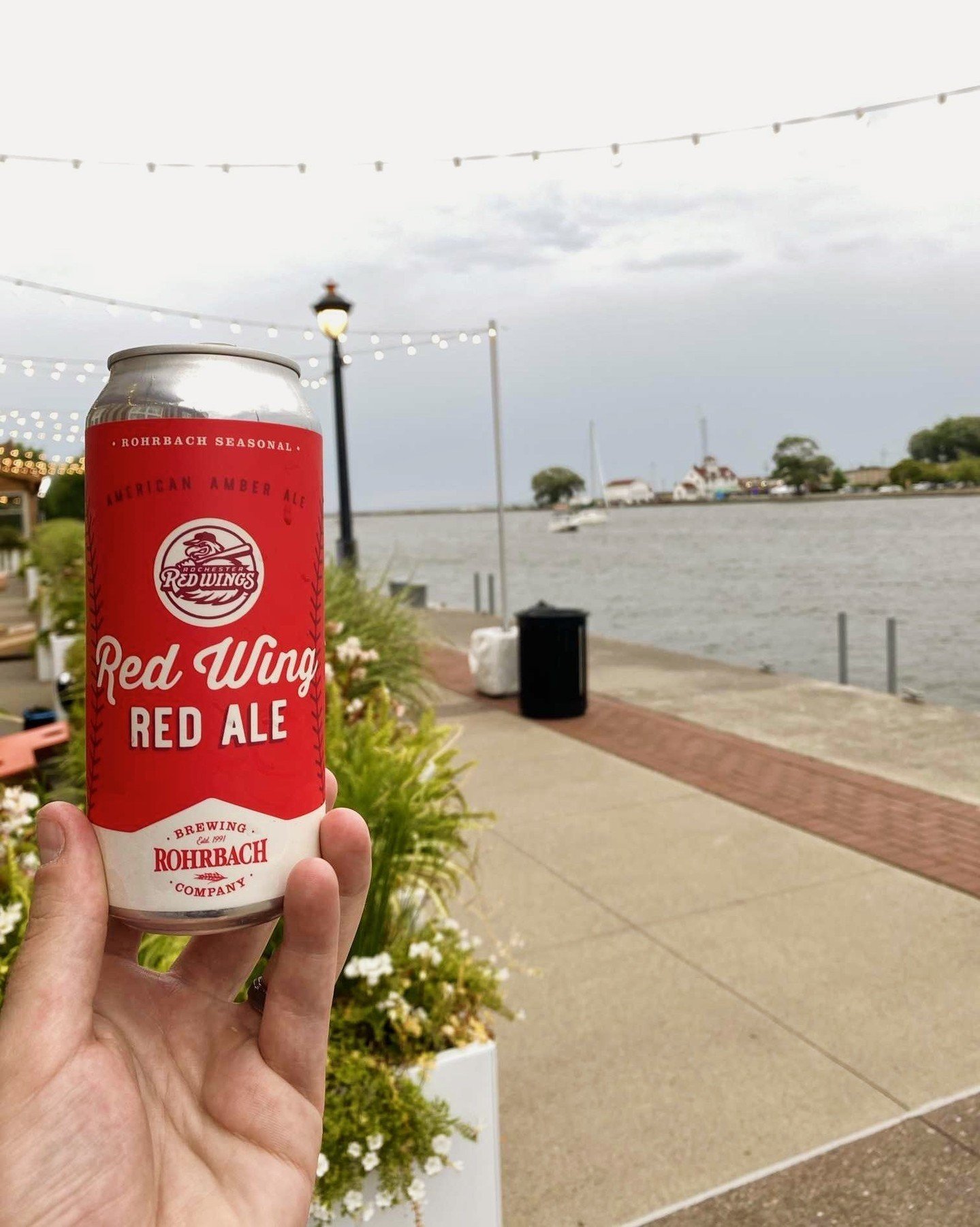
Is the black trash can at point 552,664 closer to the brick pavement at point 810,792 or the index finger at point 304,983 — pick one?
the brick pavement at point 810,792

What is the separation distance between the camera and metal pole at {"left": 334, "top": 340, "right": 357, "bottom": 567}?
1293 cm

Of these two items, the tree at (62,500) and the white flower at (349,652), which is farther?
the tree at (62,500)

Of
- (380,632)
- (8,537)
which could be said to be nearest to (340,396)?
(380,632)

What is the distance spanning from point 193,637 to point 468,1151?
177 centimetres

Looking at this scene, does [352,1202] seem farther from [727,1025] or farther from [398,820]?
[727,1025]

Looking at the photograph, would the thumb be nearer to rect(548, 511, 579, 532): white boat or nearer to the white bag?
the white bag

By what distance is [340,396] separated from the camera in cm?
1305

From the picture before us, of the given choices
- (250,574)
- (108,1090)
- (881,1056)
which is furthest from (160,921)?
(881,1056)

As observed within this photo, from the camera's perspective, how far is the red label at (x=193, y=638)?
1188mm

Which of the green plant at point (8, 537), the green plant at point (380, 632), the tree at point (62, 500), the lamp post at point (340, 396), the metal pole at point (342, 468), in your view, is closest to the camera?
the green plant at point (380, 632)

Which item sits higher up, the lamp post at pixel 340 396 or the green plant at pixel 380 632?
the lamp post at pixel 340 396

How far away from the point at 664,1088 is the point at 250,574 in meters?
2.71

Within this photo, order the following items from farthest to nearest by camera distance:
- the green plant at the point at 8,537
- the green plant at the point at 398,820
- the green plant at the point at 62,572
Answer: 1. the green plant at the point at 8,537
2. the green plant at the point at 62,572
3. the green plant at the point at 398,820

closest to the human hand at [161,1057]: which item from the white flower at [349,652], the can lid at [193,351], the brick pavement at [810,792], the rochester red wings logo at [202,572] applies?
the rochester red wings logo at [202,572]
